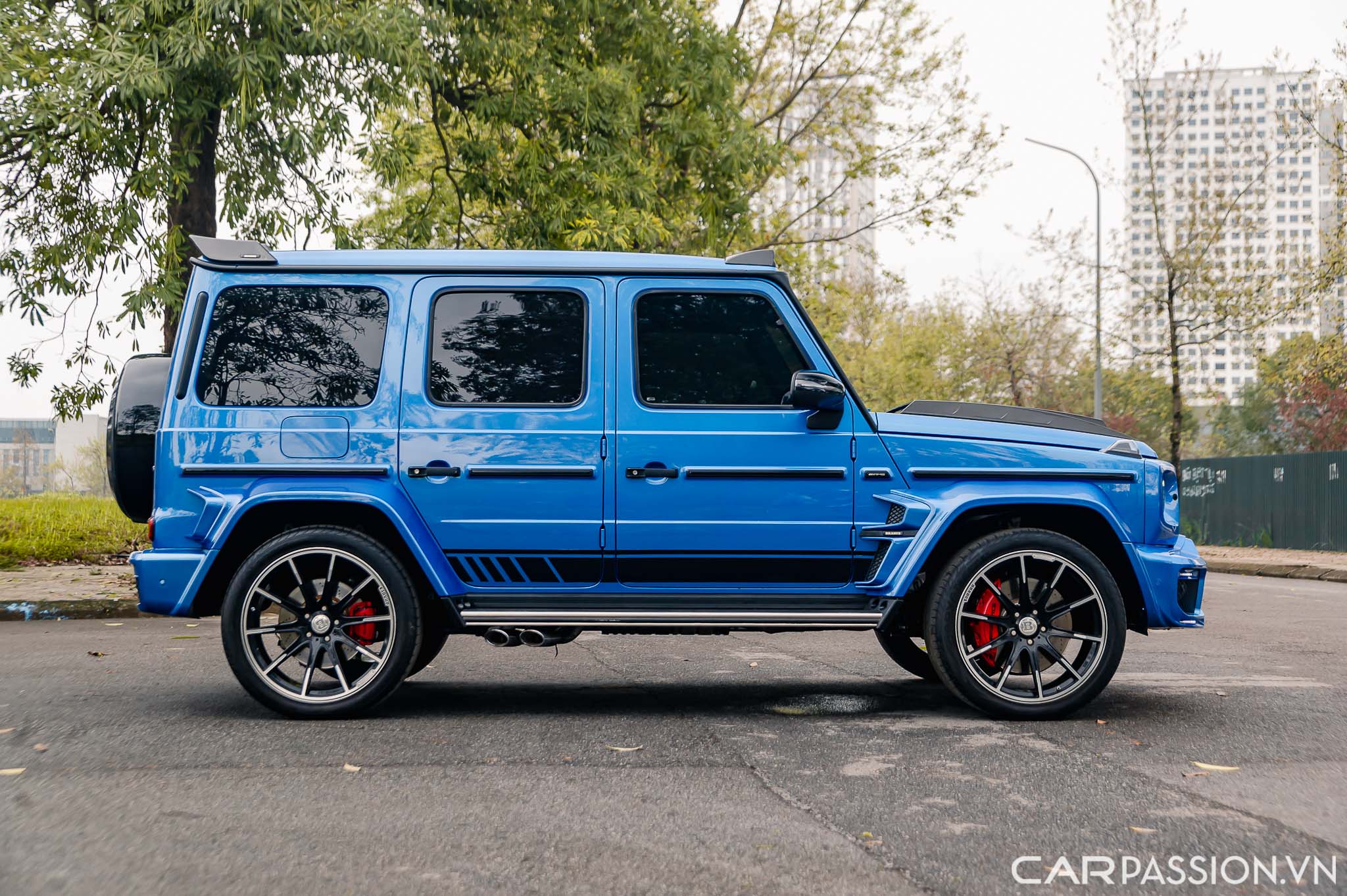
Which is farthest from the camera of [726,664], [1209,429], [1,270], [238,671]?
[1209,429]

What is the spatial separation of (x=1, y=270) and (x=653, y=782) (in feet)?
41.7

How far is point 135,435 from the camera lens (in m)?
5.79

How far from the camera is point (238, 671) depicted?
5504mm

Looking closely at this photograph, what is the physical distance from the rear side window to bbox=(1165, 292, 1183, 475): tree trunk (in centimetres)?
2273

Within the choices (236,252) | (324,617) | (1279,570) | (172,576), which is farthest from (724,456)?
(1279,570)

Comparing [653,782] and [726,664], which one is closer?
[653,782]

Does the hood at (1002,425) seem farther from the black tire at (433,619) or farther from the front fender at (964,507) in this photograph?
the black tire at (433,619)

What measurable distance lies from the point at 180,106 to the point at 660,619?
27.7 feet

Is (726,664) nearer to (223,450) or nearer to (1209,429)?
(223,450)

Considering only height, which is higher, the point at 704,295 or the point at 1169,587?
the point at 704,295

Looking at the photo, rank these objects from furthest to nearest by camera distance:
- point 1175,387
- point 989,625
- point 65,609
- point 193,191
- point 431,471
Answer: point 1175,387, point 193,191, point 65,609, point 989,625, point 431,471

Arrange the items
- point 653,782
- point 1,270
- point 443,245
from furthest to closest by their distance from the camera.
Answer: point 443,245 < point 1,270 < point 653,782

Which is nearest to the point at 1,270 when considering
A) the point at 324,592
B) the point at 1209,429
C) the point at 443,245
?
the point at 443,245

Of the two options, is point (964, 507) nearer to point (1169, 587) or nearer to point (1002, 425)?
point (1002, 425)
